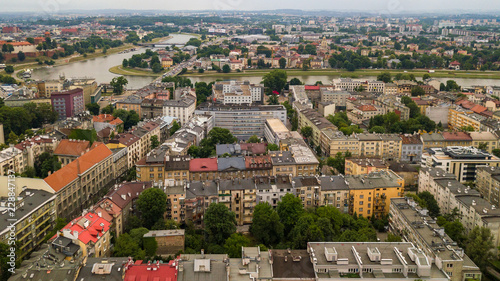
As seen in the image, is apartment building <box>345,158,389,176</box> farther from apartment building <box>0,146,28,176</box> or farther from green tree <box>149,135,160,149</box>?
apartment building <box>0,146,28,176</box>

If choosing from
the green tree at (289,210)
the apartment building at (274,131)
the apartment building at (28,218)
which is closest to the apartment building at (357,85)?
the apartment building at (274,131)

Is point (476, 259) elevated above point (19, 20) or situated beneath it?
situated beneath

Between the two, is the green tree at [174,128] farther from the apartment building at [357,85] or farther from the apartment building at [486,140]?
the apartment building at [357,85]

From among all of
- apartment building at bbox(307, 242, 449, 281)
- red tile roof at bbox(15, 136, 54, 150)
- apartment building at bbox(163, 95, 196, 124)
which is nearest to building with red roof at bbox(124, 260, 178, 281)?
apartment building at bbox(307, 242, 449, 281)

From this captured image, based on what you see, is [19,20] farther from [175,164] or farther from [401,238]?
[401,238]

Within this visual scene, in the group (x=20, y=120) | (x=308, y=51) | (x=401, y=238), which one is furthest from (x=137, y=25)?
(x=401, y=238)

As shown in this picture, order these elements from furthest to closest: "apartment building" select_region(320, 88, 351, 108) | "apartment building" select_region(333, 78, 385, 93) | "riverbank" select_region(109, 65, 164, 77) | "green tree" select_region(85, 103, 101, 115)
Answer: "riverbank" select_region(109, 65, 164, 77) < "apartment building" select_region(333, 78, 385, 93) < "apartment building" select_region(320, 88, 351, 108) < "green tree" select_region(85, 103, 101, 115)

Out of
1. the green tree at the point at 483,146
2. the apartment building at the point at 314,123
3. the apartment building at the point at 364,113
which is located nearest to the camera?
the green tree at the point at 483,146
